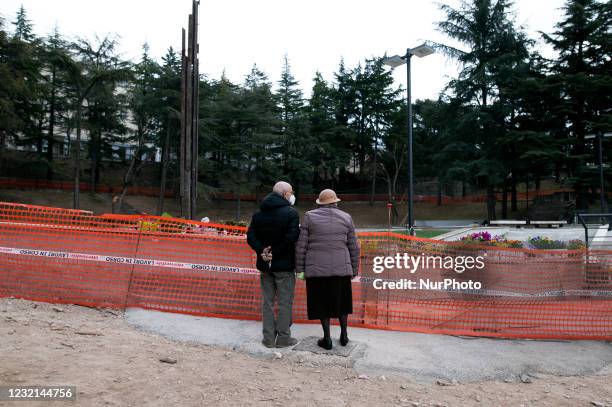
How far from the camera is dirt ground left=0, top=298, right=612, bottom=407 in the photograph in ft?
11.3

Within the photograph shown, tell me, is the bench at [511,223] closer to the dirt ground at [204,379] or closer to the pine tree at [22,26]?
the dirt ground at [204,379]

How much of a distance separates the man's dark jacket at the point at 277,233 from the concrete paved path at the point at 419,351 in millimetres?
957

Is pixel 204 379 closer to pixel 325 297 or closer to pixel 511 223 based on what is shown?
pixel 325 297

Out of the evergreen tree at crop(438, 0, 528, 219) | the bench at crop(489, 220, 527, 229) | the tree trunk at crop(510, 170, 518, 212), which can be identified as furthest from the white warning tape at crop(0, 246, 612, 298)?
the tree trunk at crop(510, 170, 518, 212)

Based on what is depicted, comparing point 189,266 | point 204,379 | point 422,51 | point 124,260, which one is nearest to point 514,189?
point 422,51

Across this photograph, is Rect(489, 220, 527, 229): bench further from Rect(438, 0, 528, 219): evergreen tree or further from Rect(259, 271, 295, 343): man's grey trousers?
Rect(259, 271, 295, 343): man's grey trousers

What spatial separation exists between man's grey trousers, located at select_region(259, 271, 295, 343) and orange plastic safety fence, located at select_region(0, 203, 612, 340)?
0.97 meters

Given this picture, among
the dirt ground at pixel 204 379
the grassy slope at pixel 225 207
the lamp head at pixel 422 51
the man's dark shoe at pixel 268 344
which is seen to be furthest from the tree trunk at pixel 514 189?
the man's dark shoe at pixel 268 344

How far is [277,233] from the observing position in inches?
188

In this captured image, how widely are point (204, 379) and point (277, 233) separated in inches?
65.5

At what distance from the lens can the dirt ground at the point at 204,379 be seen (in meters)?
3.44

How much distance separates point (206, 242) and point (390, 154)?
45256 millimetres

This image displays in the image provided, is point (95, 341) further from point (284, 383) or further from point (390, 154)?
point (390, 154)

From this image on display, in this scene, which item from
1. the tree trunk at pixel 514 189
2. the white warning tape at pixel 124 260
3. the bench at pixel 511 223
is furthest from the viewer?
the tree trunk at pixel 514 189
